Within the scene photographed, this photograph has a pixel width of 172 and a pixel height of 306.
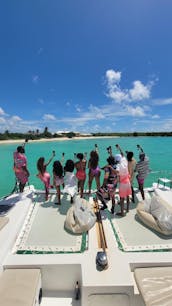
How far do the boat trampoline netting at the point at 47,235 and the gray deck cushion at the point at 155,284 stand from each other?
107cm

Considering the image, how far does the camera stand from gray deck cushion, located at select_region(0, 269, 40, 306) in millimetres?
2357

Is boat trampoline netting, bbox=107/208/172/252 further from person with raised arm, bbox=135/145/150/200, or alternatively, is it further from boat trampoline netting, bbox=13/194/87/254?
person with raised arm, bbox=135/145/150/200

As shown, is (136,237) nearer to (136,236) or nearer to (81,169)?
(136,236)

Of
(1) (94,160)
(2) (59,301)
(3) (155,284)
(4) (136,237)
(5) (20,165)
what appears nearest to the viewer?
(3) (155,284)

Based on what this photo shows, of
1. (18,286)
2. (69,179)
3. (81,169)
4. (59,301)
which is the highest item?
(81,169)

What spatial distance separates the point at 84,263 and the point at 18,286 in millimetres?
990

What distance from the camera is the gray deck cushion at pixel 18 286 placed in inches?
92.8

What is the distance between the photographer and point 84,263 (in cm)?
302

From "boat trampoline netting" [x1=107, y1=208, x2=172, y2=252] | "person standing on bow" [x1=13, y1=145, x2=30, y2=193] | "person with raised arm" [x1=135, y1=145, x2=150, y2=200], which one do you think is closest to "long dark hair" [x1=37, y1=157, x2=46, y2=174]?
"person standing on bow" [x1=13, y1=145, x2=30, y2=193]

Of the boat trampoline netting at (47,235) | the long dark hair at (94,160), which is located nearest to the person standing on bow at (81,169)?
the long dark hair at (94,160)

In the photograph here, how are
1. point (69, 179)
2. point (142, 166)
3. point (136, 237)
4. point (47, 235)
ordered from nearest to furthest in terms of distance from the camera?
1. point (136, 237)
2. point (47, 235)
3. point (69, 179)
4. point (142, 166)

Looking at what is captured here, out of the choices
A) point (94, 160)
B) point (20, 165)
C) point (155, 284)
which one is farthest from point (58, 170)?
point (155, 284)

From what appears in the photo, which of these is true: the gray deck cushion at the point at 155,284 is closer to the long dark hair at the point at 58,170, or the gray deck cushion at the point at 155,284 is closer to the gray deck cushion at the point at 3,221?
the gray deck cushion at the point at 3,221

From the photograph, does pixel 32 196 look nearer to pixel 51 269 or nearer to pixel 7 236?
pixel 7 236
